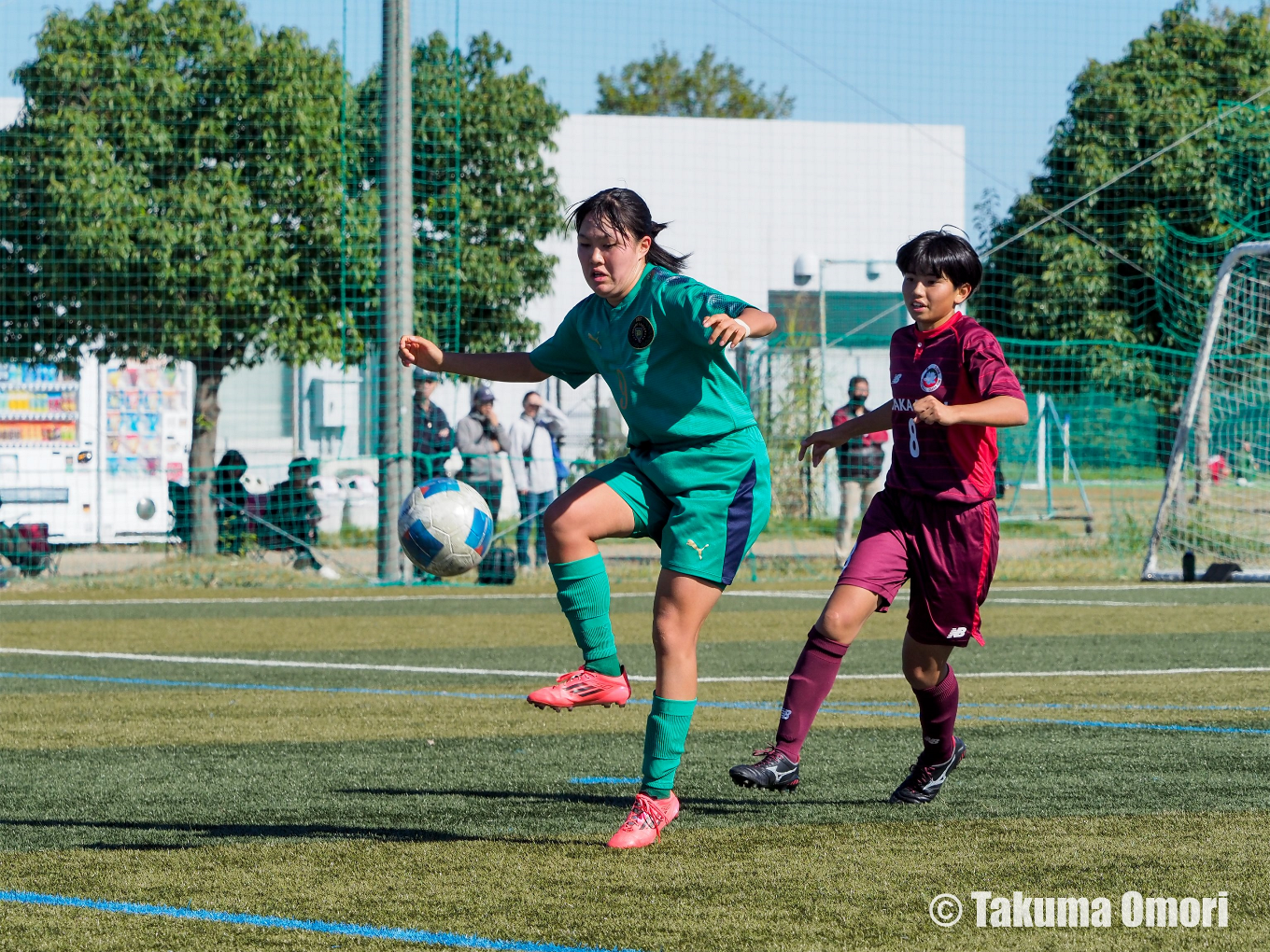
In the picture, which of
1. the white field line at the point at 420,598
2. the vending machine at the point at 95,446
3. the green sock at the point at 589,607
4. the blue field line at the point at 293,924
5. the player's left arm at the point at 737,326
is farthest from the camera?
the vending machine at the point at 95,446

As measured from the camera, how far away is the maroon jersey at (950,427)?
499 cm

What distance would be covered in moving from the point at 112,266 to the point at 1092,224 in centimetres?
1256

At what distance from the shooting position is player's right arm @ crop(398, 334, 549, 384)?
Answer: 5203 millimetres

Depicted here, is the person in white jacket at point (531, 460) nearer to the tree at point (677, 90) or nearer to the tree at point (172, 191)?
the tree at point (172, 191)

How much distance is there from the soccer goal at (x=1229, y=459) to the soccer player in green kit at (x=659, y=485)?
11.3 m

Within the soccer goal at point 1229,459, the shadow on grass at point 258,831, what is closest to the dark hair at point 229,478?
the soccer goal at point 1229,459

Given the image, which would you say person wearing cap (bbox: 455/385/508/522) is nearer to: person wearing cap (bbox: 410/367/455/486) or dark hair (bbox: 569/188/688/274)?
person wearing cap (bbox: 410/367/455/486)

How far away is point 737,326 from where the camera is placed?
170 inches

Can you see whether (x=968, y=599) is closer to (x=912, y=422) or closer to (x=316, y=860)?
(x=912, y=422)

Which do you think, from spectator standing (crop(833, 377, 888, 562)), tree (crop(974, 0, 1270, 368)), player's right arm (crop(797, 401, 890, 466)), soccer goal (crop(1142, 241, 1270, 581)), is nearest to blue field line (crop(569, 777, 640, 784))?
player's right arm (crop(797, 401, 890, 466))

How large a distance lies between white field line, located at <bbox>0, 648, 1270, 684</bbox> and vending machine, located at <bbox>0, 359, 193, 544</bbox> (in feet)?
28.9

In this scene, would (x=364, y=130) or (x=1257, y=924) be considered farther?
(x=364, y=130)

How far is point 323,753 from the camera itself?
623 centimetres

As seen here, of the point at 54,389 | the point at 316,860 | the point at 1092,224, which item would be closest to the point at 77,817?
the point at 316,860
